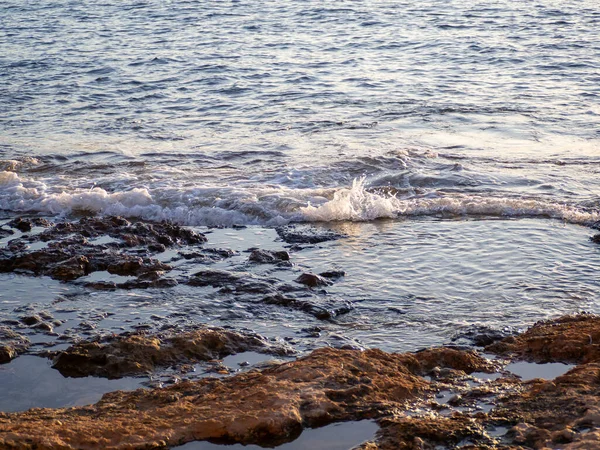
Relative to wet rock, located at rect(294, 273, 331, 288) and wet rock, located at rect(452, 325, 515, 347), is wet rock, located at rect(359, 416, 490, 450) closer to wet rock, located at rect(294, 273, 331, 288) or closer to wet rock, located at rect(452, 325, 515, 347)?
wet rock, located at rect(452, 325, 515, 347)

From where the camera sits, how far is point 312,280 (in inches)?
201

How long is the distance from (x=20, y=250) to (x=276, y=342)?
2.50 metres

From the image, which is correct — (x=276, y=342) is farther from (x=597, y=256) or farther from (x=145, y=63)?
(x=145, y=63)

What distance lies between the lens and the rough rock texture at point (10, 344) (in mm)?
3994

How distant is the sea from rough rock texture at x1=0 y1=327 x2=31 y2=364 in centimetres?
31

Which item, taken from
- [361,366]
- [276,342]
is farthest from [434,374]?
[276,342]

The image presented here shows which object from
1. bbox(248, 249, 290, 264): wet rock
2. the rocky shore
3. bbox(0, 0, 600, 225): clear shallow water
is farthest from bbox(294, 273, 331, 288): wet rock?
bbox(0, 0, 600, 225): clear shallow water

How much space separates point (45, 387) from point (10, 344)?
0.54 metres

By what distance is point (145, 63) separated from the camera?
47.9 feet

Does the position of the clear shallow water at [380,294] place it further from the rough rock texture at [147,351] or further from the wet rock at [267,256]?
the rough rock texture at [147,351]

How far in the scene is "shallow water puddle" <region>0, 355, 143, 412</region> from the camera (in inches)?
141

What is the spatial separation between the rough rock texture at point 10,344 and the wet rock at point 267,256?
184 cm

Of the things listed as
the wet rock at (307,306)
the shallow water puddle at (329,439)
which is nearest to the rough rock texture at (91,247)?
the wet rock at (307,306)

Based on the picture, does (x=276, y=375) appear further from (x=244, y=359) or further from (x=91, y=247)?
(x=91, y=247)
